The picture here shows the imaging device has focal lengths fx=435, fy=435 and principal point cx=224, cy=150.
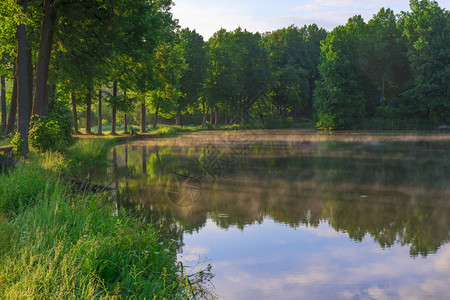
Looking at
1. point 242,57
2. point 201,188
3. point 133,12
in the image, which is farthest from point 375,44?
point 201,188

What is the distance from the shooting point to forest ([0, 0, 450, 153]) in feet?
78.8

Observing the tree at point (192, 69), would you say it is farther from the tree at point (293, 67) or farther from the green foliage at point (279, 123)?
the tree at point (293, 67)

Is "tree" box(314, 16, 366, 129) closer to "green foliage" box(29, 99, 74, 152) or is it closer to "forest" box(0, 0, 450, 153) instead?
"forest" box(0, 0, 450, 153)

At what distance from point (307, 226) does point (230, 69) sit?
76509 mm

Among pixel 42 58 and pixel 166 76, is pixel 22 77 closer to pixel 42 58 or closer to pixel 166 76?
pixel 42 58

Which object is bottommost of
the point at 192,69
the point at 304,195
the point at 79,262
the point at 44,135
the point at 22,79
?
the point at 304,195

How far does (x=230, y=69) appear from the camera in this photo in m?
85.3

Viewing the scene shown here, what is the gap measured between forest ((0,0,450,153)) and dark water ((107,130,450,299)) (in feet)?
29.3

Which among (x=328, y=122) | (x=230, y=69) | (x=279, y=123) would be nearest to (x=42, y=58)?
(x=328, y=122)

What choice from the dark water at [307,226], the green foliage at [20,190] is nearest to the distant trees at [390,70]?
the dark water at [307,226]

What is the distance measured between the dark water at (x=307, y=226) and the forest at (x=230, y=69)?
29.3 ft

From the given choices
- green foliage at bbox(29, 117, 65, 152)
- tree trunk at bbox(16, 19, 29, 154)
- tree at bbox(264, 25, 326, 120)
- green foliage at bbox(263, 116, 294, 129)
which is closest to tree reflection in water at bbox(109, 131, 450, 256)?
green foliage at bbox(29, 117, 65, 152)

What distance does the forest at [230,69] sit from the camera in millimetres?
24016

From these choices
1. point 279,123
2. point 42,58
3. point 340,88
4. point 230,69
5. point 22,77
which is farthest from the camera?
point 279,123
